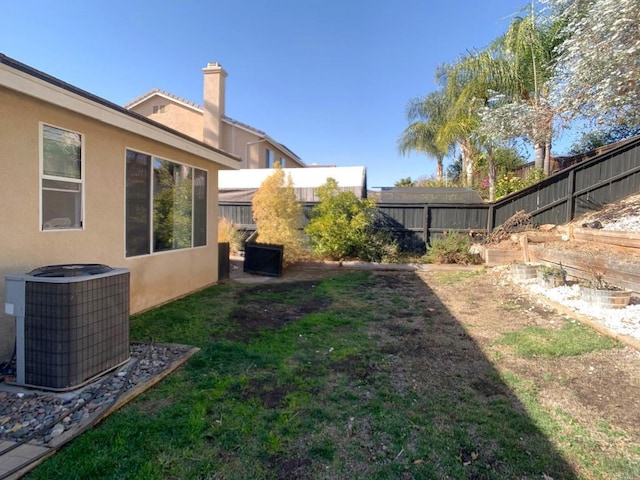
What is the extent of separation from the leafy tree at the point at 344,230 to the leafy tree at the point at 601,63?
524 centimetres

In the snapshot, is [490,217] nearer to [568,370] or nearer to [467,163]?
[568,370]

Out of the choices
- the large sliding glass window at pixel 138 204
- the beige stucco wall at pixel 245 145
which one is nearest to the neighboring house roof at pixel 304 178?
the beige stucco wall at pixel 245 145

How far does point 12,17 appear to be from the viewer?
5605 millimetres

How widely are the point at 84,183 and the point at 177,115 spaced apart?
51.8 feet

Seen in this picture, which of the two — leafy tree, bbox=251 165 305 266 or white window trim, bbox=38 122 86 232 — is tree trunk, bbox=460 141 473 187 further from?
white window trim, bbox=38 122 86 232

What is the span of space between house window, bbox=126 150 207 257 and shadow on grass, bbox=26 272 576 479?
1329 mm

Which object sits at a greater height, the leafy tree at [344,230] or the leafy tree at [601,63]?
the leafy tree at [601,63]

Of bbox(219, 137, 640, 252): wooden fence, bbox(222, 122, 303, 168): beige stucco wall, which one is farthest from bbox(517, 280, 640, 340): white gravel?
bbox(222, 122, 303, 168): beige stucco wall

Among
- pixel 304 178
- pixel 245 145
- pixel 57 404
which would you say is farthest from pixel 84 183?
pixel 245 145

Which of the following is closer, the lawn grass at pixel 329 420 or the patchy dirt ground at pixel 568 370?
the lawn grass at pixel 329 420

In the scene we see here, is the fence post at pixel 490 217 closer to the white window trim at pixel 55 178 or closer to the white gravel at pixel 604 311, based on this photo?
the white gravel at pixel 604 311

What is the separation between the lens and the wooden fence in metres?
9.16

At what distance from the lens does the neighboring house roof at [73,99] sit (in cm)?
285

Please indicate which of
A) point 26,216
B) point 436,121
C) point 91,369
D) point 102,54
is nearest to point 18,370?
point 91,369
